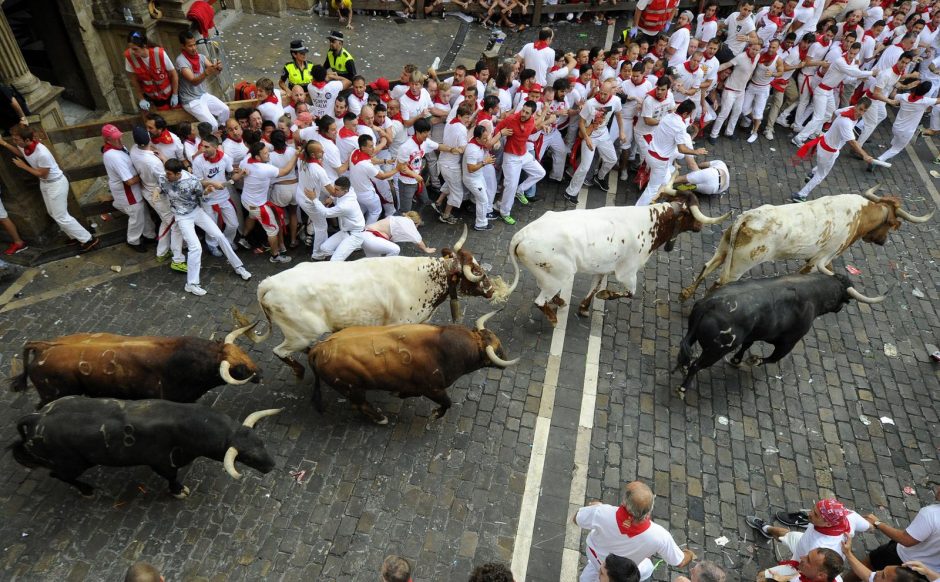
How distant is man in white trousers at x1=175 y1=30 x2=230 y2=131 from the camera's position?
985 centimetres

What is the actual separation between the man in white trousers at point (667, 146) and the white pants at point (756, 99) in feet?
11.3

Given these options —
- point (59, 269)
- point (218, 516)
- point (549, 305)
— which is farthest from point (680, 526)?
point (59, 269)

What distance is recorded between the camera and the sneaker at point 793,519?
21.8ft

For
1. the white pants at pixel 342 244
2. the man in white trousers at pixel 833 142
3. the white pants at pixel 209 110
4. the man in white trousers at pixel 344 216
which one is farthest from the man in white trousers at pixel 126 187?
the man in white trousers at pixel 833 142

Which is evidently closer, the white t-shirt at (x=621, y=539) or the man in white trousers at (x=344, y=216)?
the white t-shirt at (x=621, y=539)

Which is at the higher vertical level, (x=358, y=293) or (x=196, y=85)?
(x=196, y=85)

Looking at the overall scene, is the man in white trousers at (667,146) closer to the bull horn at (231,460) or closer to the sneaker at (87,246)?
the bull horn at (231,460)

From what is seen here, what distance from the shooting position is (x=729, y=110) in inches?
520

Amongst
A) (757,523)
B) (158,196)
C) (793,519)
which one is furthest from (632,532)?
(158,196)

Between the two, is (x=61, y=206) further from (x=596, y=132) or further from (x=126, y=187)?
(x=596, y=132)

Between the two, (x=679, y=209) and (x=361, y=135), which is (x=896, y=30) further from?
(x=361, y=135)

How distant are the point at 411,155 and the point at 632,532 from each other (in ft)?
22.5

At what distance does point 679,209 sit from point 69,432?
301 inches

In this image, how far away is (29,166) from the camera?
8391mm
